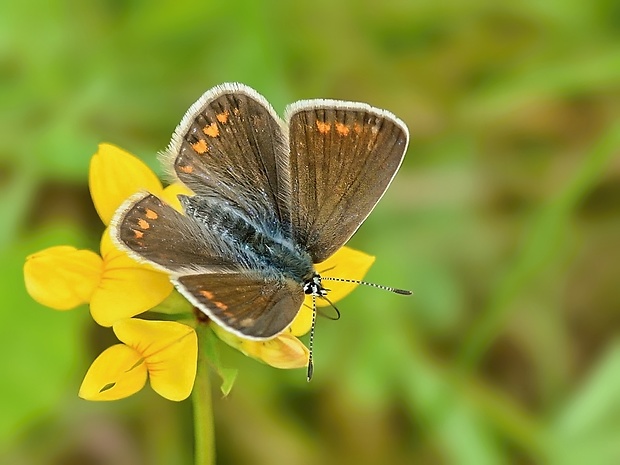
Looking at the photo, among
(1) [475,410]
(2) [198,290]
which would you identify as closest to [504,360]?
(1) [475,410]

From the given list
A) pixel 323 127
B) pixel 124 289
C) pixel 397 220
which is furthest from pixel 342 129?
pixel 397 220

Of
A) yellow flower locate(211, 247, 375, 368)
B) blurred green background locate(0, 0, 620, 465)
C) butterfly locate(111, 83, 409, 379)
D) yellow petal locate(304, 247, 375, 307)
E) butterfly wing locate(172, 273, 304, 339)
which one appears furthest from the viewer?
blurred green background locate(0, 0, 620, 465)

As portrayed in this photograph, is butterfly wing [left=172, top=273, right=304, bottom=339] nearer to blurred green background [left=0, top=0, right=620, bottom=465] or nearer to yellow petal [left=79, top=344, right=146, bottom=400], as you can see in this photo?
yellow petal [left=79, top=344, right=146, bottom=400]

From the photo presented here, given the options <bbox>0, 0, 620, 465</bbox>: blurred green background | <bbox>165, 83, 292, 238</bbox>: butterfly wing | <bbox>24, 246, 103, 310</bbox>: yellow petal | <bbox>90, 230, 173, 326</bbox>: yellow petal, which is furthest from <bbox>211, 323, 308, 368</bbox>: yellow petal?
<bbox>0, 0, 620, 465</bbox>: blurred green background

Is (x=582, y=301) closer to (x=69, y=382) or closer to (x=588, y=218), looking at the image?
(x=588, y=218)

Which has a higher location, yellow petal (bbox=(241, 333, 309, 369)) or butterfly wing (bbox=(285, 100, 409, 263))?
butterfly wing (bbox=(285, 100, 409, 263))

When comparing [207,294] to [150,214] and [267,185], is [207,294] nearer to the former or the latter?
[150,214]
